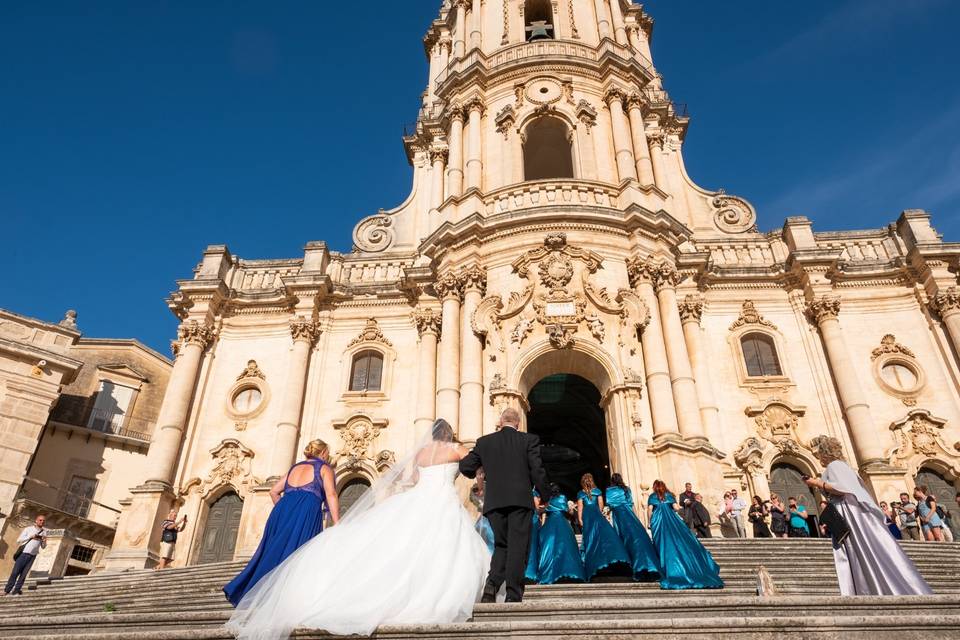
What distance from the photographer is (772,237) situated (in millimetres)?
22688

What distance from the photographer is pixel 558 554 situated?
363 inches

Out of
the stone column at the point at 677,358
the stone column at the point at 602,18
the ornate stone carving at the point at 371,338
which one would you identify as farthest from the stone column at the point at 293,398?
the stone column at the point at 602,18

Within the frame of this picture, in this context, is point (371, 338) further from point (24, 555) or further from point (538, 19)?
point (538, 19)

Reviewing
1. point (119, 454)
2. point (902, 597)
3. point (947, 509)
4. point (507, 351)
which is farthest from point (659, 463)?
point (119, 454)

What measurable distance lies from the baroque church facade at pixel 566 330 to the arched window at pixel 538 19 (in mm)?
2020

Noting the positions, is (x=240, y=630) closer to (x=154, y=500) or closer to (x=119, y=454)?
(x=154, y=500)

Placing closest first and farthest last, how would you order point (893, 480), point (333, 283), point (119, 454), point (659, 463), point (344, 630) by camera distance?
point (344, 630), point (659, 463), point (893, 480), point (333, 283), point (119, 454)

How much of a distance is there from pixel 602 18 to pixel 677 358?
617 inches

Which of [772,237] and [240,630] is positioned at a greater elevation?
[772,237]

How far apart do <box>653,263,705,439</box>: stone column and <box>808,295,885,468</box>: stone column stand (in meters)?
4.71

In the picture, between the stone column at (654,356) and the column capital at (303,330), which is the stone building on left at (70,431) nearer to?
the column capital at (303,330)

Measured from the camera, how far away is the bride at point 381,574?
15.0 feet

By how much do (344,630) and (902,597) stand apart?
4323 millimetres

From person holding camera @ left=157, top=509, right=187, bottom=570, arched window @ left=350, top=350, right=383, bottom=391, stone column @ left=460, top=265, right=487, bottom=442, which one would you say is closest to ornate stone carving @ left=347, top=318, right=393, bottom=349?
arched window @ left=350, top=350, right=383, bottom=391
